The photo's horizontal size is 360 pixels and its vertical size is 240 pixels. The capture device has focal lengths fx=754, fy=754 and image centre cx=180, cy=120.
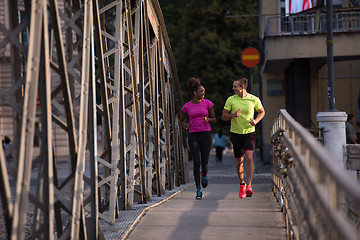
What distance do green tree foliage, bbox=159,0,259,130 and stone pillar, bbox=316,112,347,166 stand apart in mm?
37444

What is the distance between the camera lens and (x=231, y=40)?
178 feet

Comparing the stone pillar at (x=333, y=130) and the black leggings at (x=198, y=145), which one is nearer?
the black leggings at (x=198, y=145)

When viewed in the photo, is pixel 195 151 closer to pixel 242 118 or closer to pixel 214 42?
pixel 242 118

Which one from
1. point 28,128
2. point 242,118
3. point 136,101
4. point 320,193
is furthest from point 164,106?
point 320,193

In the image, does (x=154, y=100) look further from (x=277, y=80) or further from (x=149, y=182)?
(x=277, y=80)

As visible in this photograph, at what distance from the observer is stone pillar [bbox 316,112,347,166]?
13924 mm

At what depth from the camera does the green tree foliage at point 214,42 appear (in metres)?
53.0

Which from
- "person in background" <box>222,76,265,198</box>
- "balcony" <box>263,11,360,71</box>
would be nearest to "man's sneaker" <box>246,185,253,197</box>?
"person in background" <box>222,76,265,198</box>

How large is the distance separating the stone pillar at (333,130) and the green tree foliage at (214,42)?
3744 centimetres

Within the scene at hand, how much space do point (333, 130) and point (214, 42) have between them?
3942 centimetres

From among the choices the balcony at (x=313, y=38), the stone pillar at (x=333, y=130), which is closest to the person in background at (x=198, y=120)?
the stone pillar at (x=333, y=130)

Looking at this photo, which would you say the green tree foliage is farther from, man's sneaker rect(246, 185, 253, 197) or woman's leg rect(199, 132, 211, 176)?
man's sneaker rect(246, 185, 253, 197)

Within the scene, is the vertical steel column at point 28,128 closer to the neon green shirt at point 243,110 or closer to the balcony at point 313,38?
the neon green shirt at point 243,110

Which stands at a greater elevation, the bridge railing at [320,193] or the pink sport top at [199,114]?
the pink sport top at [199,114]
